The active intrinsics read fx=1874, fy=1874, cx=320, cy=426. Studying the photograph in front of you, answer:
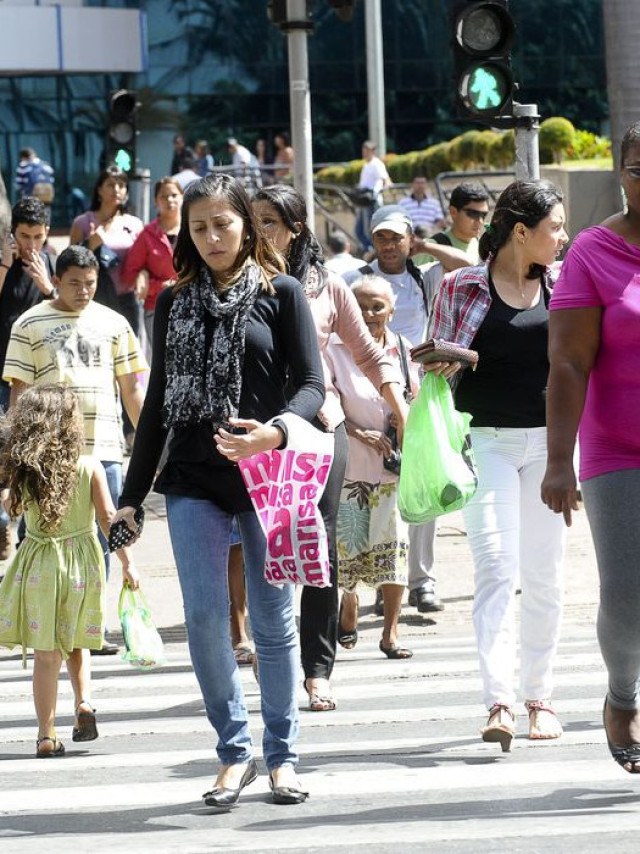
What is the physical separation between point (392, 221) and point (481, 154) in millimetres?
19864

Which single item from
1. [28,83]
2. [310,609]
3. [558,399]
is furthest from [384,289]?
[28,83]

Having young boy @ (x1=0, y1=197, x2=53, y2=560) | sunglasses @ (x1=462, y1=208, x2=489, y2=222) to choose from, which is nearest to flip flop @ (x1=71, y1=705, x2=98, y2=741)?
young boy @ (x1=0, y1=197, x2=53, y2=560)

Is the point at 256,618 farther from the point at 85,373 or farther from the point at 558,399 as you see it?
the point at 85,373

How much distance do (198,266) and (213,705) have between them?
4.32 feet

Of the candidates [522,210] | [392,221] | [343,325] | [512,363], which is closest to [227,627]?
[512,363]

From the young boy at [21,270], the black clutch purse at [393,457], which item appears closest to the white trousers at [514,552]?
the black clutch purse at [393,457]

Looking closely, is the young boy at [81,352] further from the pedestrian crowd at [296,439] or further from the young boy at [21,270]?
the young boy at [21,270]

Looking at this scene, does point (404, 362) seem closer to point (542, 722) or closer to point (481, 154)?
point (542, 722)

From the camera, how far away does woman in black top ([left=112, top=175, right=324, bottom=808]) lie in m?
5.48

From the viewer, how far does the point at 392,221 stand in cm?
1022

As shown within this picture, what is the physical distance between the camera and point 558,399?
511 centimetres

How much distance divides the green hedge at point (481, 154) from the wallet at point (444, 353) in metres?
19.1

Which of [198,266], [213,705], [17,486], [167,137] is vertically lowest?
[213,705]

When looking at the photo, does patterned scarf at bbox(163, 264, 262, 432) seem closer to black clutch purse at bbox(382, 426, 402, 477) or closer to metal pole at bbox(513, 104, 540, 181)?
black clutch purse at bbox(382, 426, 402, 477)
